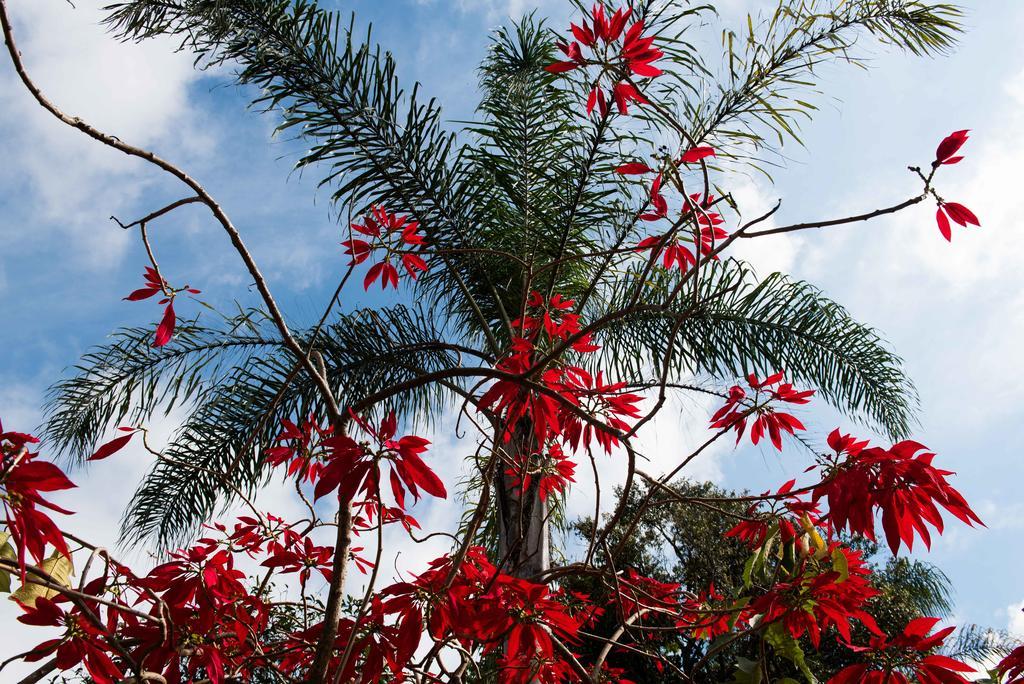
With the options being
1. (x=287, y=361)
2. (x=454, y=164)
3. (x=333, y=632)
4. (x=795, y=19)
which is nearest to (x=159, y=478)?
(x=287, y=361)

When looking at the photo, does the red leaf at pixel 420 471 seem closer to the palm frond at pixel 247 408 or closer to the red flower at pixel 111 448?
the red flower at pixel 111 448

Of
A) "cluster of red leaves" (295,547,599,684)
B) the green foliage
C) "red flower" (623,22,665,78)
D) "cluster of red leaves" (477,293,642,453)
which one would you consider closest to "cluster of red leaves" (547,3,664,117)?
"red flower" (623,22,665,78)

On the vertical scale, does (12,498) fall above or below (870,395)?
below

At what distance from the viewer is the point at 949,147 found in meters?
1.18

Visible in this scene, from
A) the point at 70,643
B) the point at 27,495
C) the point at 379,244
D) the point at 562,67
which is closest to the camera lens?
the point at 27,495

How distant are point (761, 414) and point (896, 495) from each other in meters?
0.80

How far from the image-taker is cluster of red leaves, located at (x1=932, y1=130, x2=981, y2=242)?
1170 millimetres

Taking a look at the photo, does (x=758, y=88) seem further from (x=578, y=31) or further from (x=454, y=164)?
(x=578, y=31)

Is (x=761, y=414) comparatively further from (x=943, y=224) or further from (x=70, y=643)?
(x=70, y=643)

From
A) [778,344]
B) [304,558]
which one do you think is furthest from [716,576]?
[304,558]

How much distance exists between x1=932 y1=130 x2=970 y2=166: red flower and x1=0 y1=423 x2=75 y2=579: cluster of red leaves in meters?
1.30

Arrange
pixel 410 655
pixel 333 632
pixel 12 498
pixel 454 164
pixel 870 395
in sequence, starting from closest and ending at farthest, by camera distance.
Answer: pixel 12 498 → pixel 333 632 → pixel 410 655 → pixel 454 164 → pixel 870 395

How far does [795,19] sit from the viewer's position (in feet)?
9.15

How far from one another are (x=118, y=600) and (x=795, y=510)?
125cm
